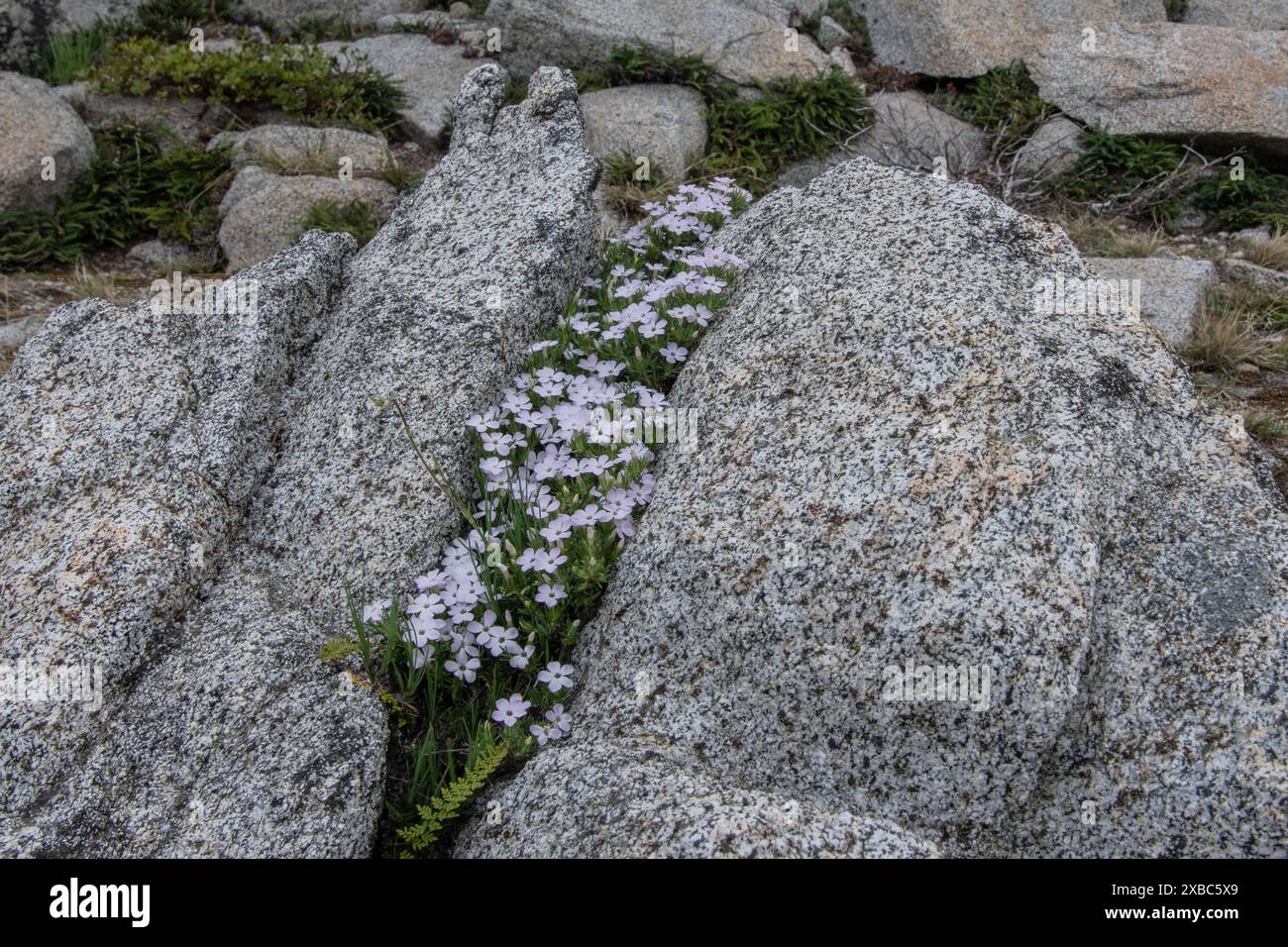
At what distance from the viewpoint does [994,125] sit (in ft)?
35.6

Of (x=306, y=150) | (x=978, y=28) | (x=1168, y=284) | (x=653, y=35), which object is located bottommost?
(x=306, y=150)

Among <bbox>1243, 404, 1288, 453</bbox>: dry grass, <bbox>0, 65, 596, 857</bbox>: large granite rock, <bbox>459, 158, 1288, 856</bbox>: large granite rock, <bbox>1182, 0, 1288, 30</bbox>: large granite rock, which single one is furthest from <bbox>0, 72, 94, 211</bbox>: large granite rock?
<bbox>1182, 0, 1288, 30</bbox>: large granite rock

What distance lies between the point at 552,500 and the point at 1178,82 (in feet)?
29.4

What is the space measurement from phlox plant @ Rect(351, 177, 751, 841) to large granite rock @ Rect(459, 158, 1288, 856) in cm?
16

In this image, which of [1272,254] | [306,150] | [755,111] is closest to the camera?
[1272,254]

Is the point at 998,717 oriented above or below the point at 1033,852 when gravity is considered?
above

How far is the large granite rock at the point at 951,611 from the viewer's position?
3.52 m

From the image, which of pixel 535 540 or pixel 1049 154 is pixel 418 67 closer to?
pixel 1049 154

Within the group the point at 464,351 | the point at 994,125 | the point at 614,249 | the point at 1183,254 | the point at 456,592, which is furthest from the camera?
the point at 994,125

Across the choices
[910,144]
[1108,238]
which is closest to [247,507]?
[1108,238]

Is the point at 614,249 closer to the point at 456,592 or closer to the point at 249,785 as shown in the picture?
the point at 456,592

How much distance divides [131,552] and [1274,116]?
1052 cm

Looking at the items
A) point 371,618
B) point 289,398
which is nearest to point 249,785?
point 371,618

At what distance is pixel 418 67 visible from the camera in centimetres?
1203
